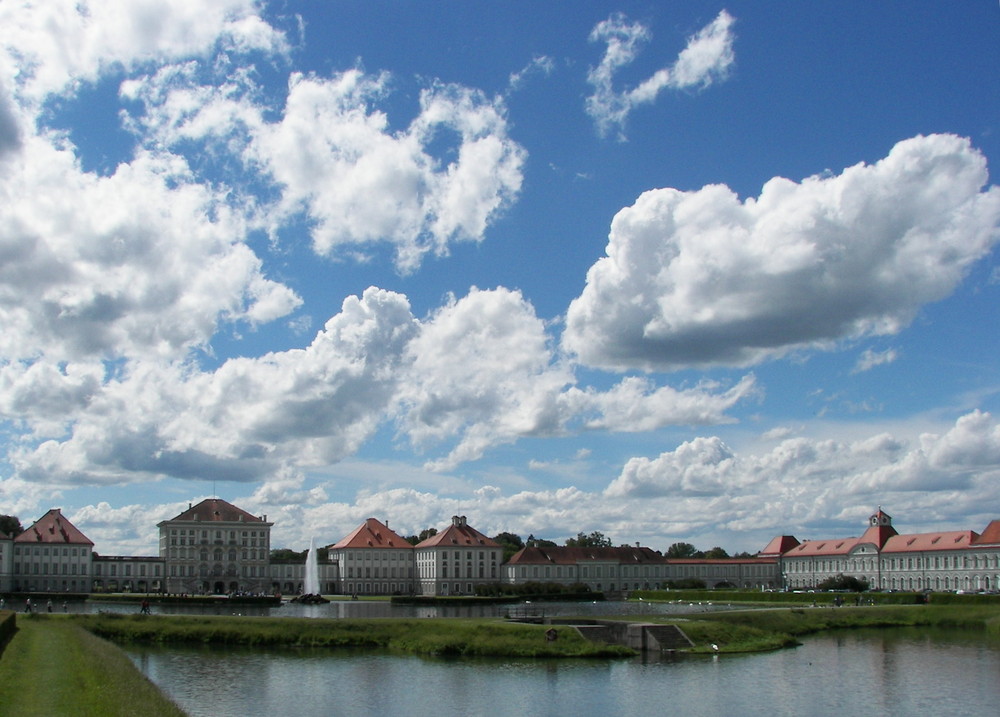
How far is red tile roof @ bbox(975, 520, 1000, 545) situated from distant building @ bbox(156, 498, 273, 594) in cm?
7064

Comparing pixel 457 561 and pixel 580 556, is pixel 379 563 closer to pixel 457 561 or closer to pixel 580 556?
pixel 457 561

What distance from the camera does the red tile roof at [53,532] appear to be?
102 m

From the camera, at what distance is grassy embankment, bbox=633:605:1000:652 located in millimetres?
41531

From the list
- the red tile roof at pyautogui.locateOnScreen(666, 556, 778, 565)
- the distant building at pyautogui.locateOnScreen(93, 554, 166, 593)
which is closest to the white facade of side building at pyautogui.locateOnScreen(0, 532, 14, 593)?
the distant building at pyautogui.locateOnScreen(93, 554, 166, 593)

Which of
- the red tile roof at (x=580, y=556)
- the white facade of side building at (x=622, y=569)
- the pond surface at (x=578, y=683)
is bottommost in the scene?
the white facade of side building at (x=622, y=569)

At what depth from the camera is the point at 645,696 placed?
28109 mm

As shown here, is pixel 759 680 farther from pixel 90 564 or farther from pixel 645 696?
pixel 90 564

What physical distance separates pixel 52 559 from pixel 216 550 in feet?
52.1

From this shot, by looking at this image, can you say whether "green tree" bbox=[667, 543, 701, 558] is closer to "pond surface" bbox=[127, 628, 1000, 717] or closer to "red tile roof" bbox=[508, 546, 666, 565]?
"red tile roof" bbox=[508, 546, 666, 565]

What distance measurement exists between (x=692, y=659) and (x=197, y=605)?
3952 cm

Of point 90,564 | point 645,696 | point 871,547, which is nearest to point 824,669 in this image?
point 645,696

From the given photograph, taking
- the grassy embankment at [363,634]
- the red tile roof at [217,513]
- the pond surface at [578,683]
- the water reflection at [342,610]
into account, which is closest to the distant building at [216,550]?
the red tile roof at [217,513]

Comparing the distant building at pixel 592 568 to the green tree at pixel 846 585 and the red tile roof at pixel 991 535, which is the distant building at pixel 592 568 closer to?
the green tree at pixel 846 585

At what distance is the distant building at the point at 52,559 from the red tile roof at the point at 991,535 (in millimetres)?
87360
